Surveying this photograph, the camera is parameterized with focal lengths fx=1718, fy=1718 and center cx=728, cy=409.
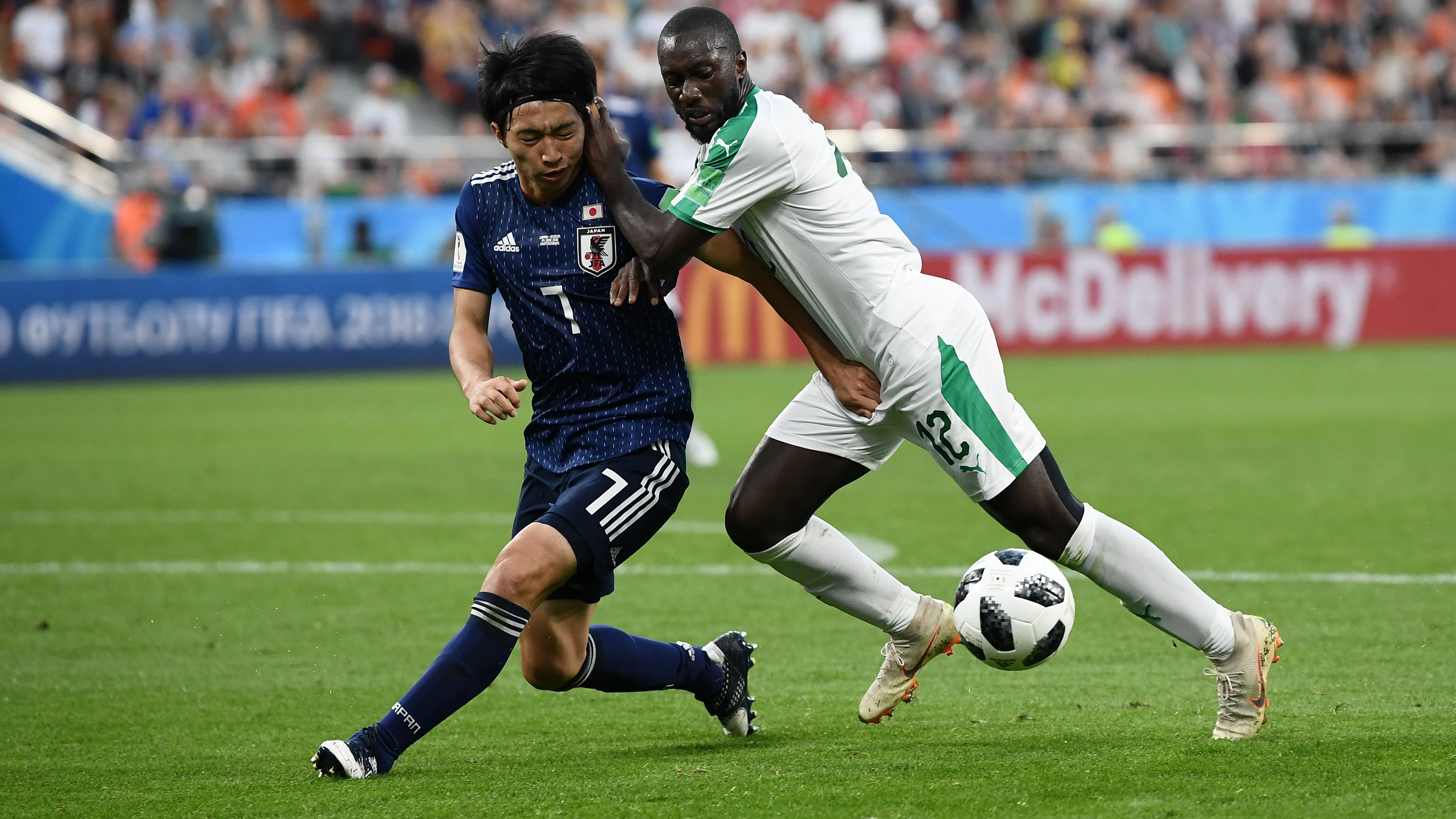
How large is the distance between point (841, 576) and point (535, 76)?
67.2 inches

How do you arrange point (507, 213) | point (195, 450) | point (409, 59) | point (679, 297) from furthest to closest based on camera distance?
1. point (409, 59)
2. point (679, 297)
3. point (195, 450)
4. point (507, 213)

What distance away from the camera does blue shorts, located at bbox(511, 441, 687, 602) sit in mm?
4504

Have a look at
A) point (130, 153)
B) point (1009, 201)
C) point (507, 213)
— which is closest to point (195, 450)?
point (130, 153)

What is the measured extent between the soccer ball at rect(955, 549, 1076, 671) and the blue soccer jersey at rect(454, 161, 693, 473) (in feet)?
3.19

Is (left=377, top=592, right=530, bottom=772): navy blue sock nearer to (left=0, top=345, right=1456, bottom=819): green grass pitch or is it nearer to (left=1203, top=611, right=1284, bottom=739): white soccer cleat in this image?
(left=0, top=345, right=1456, bottom=819): green grass pitch

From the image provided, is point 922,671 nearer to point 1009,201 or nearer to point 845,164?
point 845,164

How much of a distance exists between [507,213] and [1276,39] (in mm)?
22087

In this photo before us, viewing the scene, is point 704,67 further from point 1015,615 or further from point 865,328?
point 1015,615

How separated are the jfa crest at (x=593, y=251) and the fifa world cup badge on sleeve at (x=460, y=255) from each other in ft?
1.17

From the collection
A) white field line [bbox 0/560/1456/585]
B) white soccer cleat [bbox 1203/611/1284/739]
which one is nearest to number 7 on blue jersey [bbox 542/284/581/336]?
white soccer cleat [bbox 1203/611/1284/739]

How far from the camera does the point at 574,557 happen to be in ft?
14.6

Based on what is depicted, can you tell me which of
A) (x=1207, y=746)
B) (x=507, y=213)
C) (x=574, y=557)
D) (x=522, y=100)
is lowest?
(x=1207, y=746)

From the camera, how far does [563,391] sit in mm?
4793

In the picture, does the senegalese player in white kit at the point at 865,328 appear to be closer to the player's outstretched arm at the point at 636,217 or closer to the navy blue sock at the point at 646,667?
the player's outstretched arm at the point at 636,217
